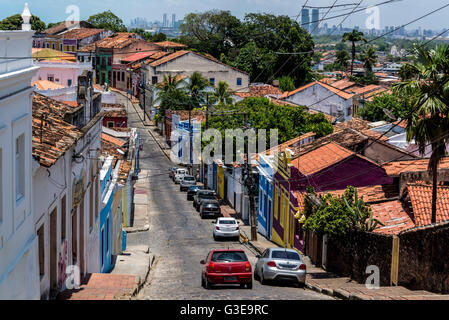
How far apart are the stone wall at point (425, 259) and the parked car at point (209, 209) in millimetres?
22998

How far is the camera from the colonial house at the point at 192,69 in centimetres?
7644

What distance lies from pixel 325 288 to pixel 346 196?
12.0 ft

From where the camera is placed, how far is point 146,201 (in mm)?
→ 46281

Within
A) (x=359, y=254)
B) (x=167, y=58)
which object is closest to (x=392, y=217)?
(x=359, y=254)

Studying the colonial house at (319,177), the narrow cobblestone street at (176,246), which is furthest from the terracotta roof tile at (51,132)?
the colonial house at (319,177)

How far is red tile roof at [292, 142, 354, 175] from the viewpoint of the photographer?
28344 mm

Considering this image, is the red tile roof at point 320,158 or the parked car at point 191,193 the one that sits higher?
the red tile roof at point 320,158

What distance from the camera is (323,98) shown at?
69.1 meters

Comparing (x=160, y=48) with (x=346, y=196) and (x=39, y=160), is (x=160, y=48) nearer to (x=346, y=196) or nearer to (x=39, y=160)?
(x=346, y=196)

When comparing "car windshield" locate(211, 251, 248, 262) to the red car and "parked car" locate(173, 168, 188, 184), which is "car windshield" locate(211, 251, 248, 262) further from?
"parked car" locate(173, 168, 188, 184)

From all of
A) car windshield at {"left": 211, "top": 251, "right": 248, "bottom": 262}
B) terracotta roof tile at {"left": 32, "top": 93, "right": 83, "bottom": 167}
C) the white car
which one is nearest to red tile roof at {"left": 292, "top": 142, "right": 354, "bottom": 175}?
car windshield at {"left": 211, "top": 251, "right": 248, "bottom": 262}

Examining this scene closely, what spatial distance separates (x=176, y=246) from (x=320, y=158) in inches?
313

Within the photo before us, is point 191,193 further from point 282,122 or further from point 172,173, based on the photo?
point 172,173

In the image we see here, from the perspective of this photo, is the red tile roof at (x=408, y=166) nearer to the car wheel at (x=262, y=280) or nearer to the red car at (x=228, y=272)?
the car wheel at (x=262, y=280)
